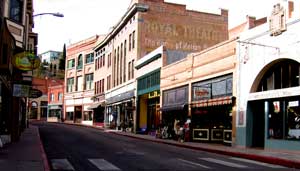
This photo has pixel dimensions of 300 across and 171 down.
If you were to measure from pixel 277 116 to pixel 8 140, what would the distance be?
14.0m

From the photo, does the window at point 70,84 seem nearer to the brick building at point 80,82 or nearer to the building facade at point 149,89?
the brick building at point 80,82

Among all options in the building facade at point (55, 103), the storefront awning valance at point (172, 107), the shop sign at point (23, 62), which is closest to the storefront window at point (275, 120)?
the storefront awning valance at point (172, 107)

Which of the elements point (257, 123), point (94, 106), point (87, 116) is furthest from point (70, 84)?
point (257, 123)

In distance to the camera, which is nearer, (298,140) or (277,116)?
(298,140)

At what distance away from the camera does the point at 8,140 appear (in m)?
24.7

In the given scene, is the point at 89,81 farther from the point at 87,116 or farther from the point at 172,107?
the point at 172,107

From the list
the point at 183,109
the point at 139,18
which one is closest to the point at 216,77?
the point at 183,109

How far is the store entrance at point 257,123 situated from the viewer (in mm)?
26500

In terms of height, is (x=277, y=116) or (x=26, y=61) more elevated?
(x=26, y=61)

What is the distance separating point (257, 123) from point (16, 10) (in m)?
14.4

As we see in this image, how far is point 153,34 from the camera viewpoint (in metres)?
50.3

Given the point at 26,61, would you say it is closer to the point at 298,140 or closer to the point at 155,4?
the point at 298,140

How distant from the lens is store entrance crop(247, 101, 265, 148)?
26500 millimetres

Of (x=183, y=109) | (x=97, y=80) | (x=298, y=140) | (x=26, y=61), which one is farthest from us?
(x=97, y=80)
